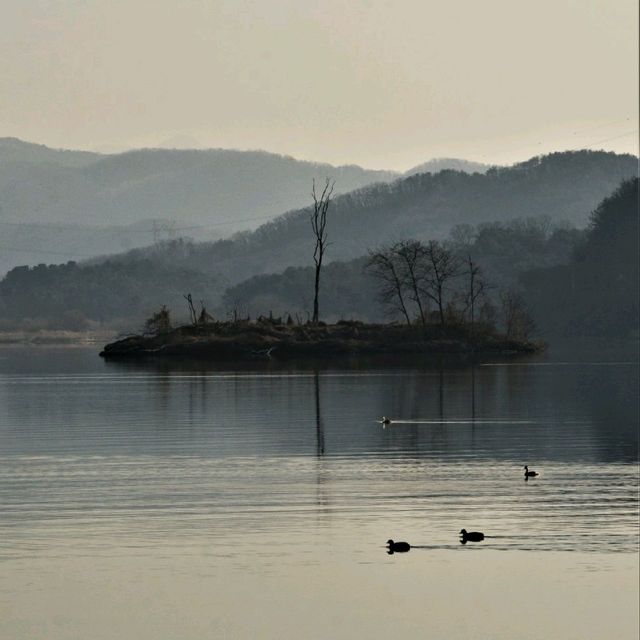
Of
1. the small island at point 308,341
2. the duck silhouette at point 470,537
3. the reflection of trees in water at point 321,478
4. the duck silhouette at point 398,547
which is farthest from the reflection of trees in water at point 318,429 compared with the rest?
the small island at point 308,341

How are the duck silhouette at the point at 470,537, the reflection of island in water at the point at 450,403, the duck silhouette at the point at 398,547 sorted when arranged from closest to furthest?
the duck silhouette at the point at 398,547
the duck silhouette at the point at 470,537
the reflection of island in water at the point at 450,403

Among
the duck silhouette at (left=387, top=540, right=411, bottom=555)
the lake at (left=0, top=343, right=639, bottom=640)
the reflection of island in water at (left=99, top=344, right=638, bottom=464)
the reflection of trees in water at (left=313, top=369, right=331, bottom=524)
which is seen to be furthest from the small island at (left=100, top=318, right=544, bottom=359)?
the duck silhouette at (left=387, top=540, right=411, bottom=555)

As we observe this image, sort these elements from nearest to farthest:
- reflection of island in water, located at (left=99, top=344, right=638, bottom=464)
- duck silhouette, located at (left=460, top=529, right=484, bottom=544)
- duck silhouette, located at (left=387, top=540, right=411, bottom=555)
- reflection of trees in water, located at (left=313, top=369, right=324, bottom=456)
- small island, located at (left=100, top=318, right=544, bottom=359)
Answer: duck silhouette, located at (left=387, top=540, right=411, bottom=555)
duck silhouette, located at (left=460, top=529, right=484, bottom=544)
reflection of trees in water, located at (left=313, top=369, right=324, bottom=456)
reflection of island in water, located at (left=99, top=344, right=638, bottom=464)
small island, located at (left=100, top=318, right=544, bottom=359)

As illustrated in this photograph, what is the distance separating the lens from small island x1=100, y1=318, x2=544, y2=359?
139 meters

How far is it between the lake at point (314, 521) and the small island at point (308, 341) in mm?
69306

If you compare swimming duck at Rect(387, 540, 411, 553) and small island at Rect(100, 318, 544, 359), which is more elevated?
small island at Rect(100, 318, 544, 359)

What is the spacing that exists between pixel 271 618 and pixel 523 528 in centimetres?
883

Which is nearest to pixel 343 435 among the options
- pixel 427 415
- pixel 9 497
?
pixel 427 415

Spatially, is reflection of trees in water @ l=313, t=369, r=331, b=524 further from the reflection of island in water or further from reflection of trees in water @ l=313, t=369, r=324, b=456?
the reflection of island in water

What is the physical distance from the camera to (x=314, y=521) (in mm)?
34344

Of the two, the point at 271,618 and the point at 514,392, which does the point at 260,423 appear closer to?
the point at 514,392

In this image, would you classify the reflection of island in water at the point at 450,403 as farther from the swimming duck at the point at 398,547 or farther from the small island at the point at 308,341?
the swimming duck at the point at 398,547

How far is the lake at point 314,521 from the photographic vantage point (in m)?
26.0

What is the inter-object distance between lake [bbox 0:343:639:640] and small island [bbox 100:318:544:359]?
69.3 metres
